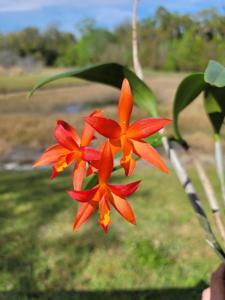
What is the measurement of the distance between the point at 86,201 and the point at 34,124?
7.67 metres

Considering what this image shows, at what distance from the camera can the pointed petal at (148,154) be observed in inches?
20.1

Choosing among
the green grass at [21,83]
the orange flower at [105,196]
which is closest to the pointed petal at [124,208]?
the orange flower at [105,196]

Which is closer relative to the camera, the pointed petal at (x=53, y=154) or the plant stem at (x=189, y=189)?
the pointed petal at (x=53, y=154)

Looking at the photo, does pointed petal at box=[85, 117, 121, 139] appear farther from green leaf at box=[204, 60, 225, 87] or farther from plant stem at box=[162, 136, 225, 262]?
plant stem at box=[162, 136, 225, 262]

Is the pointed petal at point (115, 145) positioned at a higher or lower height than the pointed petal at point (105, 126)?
lower

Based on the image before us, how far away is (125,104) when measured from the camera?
54 centimetres

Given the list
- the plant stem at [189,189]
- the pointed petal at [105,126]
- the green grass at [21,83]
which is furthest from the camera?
the green grass at [21,83]

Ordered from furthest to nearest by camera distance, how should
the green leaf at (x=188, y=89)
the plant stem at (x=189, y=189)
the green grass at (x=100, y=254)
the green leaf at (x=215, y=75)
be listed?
1. the green grass at (x=100, y=254)
2. the plant stem at (x=189, y=189)
3. the green leaf at (x=188, y=89)
4. the green leaf at (x=215, y=75)

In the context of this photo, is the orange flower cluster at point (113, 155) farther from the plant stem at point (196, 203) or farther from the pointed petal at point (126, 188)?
the plant stem at point (196, 203)

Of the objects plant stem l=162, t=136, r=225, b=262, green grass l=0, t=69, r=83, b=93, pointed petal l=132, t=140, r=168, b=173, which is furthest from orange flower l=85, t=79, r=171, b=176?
green grass l=0, t=69, r=83, b=93

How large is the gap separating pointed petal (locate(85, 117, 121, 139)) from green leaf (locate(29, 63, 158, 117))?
15.8 inches

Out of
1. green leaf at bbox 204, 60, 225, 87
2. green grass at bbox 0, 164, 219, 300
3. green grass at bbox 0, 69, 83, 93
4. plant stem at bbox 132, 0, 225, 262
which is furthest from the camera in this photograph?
green grass at bbox 0, 69, 83, 93

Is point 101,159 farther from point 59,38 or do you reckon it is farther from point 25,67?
point 59,38

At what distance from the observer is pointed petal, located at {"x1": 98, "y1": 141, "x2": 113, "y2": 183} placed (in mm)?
518
